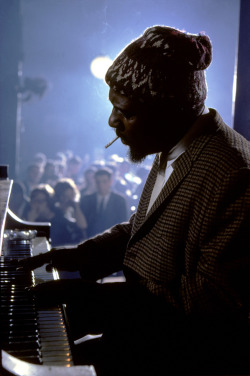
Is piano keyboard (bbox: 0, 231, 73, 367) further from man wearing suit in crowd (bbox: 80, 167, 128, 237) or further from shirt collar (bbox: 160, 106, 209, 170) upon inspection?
man wearing suit in crowd (bbox: 80, 167, 128, 237)

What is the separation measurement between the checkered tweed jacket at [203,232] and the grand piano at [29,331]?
0.38 metres

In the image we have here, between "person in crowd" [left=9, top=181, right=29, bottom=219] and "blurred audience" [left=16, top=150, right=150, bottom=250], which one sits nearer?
"blurred audience" [left=16, top=150, right=150, bottom=250]

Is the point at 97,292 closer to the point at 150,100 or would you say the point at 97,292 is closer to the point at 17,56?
the point at 150,100

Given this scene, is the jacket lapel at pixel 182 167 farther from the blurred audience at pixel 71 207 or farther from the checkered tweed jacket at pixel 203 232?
the blurred audience at pixel 71 207

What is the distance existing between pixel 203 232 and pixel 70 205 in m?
4.52

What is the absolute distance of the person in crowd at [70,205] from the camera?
5594 millimetres

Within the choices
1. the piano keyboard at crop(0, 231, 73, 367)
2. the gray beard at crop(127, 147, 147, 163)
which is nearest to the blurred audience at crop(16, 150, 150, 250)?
the piano keyboard at crop(0, 231, 73, 367)

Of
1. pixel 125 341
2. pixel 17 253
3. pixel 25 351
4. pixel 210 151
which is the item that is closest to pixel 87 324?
pixel 17 253

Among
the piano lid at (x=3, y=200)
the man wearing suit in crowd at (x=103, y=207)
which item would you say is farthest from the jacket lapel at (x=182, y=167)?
the man wearing suit in crowd at (x=103, y=207)

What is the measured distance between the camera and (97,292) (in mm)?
1326

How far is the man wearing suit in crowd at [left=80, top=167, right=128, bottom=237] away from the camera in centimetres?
584

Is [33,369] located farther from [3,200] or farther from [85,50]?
[85,50]

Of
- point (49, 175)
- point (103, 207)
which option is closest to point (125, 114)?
point (103, 207)

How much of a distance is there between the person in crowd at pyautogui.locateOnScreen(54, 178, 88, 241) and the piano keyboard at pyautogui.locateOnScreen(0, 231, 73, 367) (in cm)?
375
